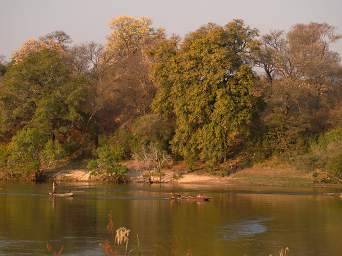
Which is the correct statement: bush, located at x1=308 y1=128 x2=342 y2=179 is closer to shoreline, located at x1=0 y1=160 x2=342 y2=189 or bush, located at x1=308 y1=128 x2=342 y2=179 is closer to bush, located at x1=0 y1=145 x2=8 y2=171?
shoreline, located at x1=0 y1=160 x2=342 y2=189

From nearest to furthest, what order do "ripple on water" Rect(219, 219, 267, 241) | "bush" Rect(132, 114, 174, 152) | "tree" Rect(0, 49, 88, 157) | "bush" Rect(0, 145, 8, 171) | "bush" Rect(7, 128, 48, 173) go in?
"ripple on water" Rect(219, 219, 267, 241), "bush" Rect(7, 128, 48, 173), "bush" Rect(132, 114, 174, 152), "bush" Rect(0, 145, 8, 171), "tree" Rect(0, 49, 88, 157)

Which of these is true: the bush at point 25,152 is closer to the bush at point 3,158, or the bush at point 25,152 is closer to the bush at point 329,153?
the bush at point 3,158

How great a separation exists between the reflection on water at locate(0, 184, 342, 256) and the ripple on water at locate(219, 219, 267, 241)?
4 cm

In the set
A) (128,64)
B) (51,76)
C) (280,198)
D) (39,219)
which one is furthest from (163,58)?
(39,219)

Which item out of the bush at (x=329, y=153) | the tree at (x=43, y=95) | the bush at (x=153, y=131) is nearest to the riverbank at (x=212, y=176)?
the bush at (x=329, y=153)

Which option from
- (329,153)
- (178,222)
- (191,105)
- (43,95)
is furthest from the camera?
(43,95)

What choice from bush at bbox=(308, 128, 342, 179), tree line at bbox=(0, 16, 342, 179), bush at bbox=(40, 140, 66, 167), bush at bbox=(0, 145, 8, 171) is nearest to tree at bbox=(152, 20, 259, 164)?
tree line at bbox=(0, 16, 342, 179)

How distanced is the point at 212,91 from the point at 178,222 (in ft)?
79.3

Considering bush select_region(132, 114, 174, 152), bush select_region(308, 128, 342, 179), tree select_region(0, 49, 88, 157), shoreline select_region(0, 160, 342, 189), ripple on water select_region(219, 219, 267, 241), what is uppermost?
tree select_region(0, 49, 88, 157)

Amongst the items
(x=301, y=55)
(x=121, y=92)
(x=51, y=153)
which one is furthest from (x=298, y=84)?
(x=51, y=153)

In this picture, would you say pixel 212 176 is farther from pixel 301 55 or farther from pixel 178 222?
pixel 178 222

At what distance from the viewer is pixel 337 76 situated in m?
61.0

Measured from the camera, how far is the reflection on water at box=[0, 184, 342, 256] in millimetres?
24141

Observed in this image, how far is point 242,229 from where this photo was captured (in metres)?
28.6
